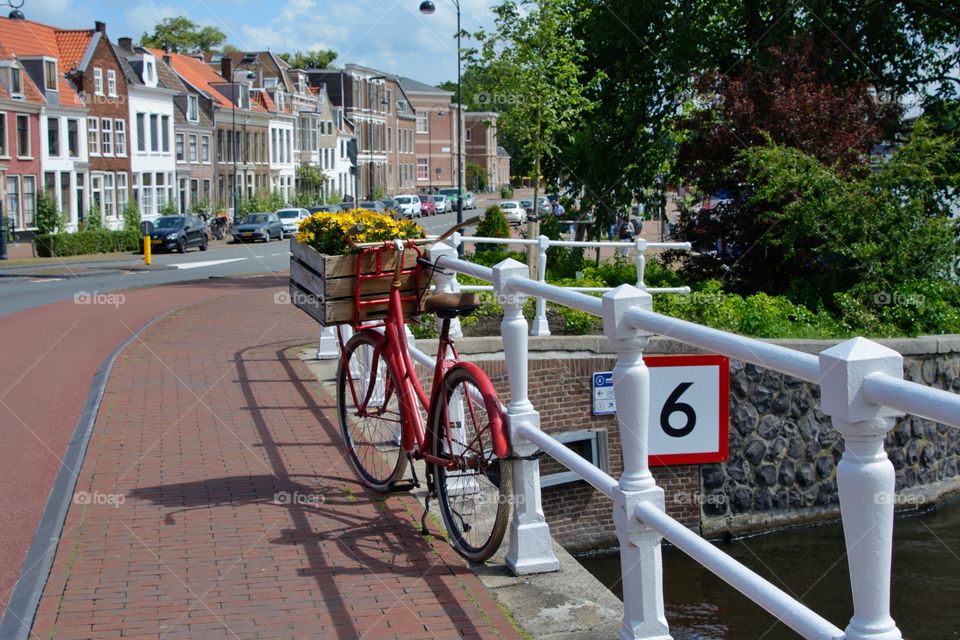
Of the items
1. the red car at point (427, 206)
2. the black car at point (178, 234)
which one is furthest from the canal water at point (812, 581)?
the red car at point (427, 206)

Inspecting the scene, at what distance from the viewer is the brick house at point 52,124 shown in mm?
47812

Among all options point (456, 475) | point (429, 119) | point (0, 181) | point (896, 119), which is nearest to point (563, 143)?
point (896, 119)

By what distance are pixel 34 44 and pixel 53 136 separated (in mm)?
5185

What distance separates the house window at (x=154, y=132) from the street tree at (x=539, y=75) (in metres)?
36.9

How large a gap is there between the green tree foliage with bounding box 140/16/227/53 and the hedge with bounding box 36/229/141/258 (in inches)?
2525

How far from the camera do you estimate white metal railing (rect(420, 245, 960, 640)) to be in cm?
228

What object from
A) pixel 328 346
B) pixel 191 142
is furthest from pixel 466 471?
pixel 191 142

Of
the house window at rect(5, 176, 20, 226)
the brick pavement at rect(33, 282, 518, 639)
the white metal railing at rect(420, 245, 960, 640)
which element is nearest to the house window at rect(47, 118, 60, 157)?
the house window at rect(5, 176, 20, 226)

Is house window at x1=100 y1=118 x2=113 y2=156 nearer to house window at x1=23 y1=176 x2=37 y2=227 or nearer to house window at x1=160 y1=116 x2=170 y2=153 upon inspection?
house window at x1=160 y1=116 x2=170 y2=153

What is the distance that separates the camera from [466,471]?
5.05m

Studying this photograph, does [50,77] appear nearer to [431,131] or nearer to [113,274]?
[113,274]

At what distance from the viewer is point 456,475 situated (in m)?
5.14

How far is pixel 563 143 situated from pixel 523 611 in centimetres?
2276

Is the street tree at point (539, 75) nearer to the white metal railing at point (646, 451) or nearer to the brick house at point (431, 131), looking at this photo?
the white metal railing at point (646, 451)
